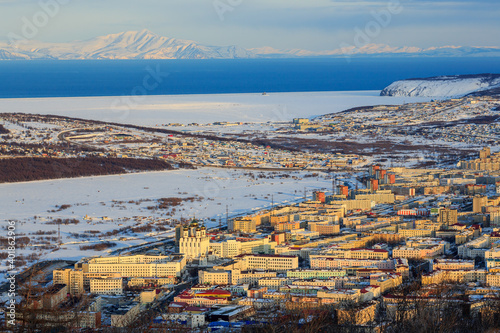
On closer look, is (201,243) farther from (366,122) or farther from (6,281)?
(366,122)

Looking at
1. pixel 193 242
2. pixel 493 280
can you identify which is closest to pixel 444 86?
pixel 193 242

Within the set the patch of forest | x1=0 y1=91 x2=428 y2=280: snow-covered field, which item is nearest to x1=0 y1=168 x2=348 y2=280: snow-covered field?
x1=0 y1=91 x2=428 y2=280: snow-covered field

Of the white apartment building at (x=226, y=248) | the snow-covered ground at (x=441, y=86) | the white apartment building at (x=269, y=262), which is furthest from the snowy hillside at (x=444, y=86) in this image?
the white apartment building at (x=269, y=262)

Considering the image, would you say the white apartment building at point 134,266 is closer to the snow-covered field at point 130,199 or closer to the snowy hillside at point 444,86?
the snow-covered field at point 130,199

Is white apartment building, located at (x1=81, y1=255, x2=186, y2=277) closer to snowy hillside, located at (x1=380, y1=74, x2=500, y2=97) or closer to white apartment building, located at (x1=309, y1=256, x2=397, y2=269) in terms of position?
white apartment building, located at (x1=309, y1=256, x2=397, y2=269)

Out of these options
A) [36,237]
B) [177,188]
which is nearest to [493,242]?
[36,237]

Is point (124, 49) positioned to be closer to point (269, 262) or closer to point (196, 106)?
point (196, 106)
